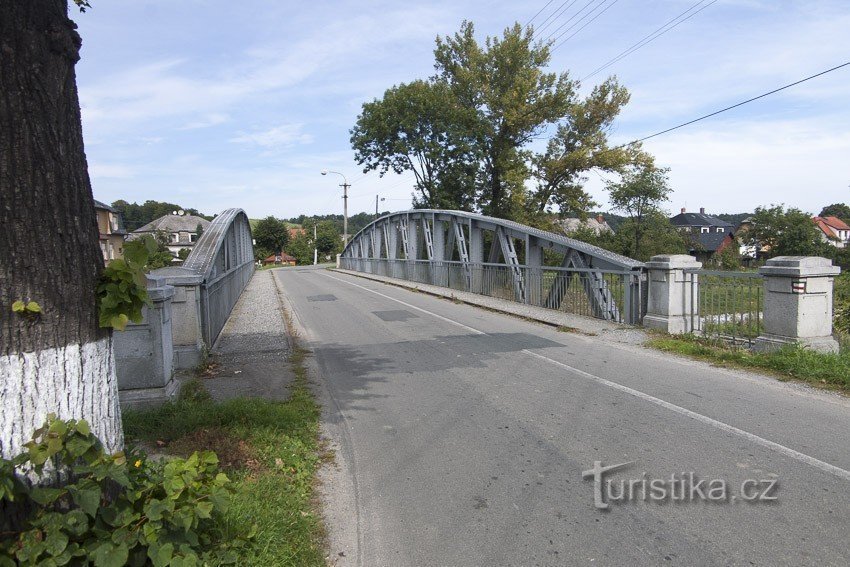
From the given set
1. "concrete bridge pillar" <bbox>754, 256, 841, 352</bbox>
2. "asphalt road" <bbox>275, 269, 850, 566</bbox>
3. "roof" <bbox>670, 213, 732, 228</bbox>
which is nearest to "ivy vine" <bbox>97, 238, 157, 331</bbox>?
"asphalt road" <bbox>275, 269, 850, 566</bbox>

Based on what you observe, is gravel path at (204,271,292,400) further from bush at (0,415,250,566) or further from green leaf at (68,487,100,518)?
green leaf at (68,487,100,518)

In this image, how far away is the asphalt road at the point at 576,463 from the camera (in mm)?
3330


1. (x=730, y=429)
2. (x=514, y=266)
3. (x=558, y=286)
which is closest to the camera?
(x=730, y=429)

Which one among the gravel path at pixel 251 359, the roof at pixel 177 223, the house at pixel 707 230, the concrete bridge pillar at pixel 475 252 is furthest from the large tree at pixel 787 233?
the roof at pixel 177 223

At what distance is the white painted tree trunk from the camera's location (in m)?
2.42

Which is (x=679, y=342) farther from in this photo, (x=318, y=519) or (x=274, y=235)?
(x=274, y=235)

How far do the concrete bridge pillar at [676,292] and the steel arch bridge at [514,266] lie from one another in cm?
90

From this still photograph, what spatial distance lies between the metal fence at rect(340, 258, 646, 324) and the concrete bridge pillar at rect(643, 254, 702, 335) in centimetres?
90

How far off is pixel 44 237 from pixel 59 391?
27.2 inches

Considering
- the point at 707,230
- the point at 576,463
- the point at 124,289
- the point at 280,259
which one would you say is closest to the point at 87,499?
the point at 124,289

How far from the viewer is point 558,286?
49.3ft

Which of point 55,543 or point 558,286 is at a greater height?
point 558,286

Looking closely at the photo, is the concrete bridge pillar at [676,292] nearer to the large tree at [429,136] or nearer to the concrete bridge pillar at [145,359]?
the concrete bridge pillar at [145,359]

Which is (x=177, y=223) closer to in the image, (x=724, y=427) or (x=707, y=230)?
(x=707, y=230)
